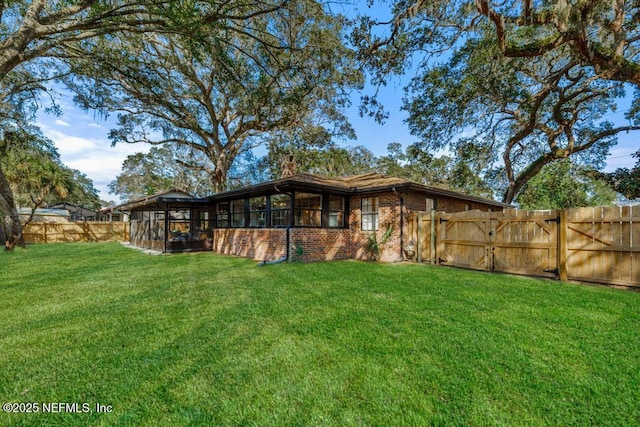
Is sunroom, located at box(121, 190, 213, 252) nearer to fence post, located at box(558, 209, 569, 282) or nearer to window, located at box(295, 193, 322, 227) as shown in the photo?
window, located at box(295, 193, 322, 227)

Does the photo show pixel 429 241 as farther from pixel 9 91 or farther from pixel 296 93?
pixel 9 91

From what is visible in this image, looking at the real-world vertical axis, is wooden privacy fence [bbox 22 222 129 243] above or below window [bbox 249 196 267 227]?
below

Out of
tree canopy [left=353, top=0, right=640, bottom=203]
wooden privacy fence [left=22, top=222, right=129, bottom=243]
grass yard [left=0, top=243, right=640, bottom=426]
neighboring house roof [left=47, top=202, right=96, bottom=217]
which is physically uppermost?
tree canopy [left=353, top=0, right=640, bottom=203]

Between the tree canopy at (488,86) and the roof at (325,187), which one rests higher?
the tree canopy at (488,86)

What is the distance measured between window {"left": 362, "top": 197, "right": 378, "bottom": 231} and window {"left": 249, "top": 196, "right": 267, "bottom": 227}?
3692 millimetres

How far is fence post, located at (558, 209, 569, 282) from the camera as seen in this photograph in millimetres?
6402

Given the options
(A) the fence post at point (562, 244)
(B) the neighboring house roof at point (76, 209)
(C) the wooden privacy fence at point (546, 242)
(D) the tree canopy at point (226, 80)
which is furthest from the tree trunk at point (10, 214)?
(A) the fence post at point (562, 244)

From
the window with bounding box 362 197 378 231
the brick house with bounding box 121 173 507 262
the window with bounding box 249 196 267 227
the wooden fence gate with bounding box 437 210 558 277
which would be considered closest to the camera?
the wooden fence gate with bounding box 437 210 558 277

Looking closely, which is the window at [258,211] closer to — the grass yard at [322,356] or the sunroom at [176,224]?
the sunroom at [176,224]

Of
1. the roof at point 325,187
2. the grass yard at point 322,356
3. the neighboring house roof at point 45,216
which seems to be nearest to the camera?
the grass yard at point 322,356

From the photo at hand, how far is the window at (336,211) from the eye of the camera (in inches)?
426

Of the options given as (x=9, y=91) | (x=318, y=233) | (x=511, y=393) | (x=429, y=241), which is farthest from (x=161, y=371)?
(x=9, y=91)

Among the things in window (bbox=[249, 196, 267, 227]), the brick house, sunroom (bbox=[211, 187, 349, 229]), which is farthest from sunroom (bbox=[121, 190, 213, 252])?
window (bbox=[249, 196, 267, 227])

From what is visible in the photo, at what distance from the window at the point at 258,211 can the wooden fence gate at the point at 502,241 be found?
6142mm
